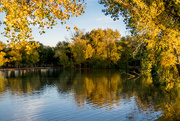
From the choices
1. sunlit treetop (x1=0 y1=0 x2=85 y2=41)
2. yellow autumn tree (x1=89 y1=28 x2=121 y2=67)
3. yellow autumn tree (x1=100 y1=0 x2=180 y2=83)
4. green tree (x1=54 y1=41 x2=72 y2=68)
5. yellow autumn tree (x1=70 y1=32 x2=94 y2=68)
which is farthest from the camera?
green tree (x1=54 y1=41 x2=72 y2=68)

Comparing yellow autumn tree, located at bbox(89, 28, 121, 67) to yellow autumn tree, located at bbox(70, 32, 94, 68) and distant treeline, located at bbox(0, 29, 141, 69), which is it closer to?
distant treeline, located at bbox(0, 29, 141, 69)

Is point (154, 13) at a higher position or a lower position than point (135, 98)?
higher

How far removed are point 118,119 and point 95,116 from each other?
200 cm

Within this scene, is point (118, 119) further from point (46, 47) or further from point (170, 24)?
point (46, 47)

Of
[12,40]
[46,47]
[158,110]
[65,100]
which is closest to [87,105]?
[65,100]

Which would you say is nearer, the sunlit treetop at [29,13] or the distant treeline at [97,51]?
the sunlit treetop at [29,13]

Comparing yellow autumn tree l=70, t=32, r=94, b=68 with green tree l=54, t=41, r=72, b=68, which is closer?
yellow autumn tree l=70, t=32, r=94, b=68

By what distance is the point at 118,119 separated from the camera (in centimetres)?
1588

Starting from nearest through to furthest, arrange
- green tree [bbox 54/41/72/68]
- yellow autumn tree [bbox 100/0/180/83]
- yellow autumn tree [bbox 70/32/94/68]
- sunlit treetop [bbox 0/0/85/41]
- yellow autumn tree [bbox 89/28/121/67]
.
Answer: sunlit treetop [bbox 0/0/85/41]
yellow autumn tree [bbox 100/0/180/83]
yellow autumn tree [bbox 89/28/121/67]
yellow autumn tree [bbox 70/32/94/68]
green tree [bbox 54/41/72/68]

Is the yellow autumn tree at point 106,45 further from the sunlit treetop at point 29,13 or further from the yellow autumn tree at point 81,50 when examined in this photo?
the sunlit treetop at point 29,13

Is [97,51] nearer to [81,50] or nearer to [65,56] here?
[81,50]

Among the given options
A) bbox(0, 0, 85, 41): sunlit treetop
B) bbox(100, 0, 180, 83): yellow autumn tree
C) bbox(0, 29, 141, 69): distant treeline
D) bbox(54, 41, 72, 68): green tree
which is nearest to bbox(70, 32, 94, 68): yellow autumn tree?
bbox(0, 29, 141, 69): distant treeline

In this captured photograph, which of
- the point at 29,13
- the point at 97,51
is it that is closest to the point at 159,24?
the point at 29,13

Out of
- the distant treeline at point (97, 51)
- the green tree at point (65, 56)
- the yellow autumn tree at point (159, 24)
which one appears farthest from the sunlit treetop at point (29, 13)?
the green tree at point (65, 56)
